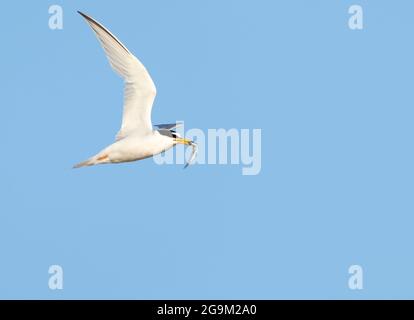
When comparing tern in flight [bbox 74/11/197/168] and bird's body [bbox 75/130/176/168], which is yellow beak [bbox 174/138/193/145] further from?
bird's body [bbox 75/130/176/168]

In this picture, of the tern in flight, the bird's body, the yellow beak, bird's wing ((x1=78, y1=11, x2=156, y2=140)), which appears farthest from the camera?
the yellow beak

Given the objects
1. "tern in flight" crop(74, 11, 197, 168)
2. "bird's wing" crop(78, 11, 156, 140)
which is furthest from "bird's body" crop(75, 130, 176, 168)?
"bird's wing" crop(78, 11, 156, 140)

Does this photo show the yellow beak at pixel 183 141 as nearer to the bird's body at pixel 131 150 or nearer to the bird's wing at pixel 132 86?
the bird's body at pixel 131 150

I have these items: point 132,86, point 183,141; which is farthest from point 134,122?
point 183,141

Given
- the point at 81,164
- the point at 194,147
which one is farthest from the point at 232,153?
Answer: the point at 81,164

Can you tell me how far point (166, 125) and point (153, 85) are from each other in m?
1.52

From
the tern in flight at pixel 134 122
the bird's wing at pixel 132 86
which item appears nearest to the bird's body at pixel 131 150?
the tern in flight at pixel 134 122

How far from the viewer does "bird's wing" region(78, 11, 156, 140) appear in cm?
2705

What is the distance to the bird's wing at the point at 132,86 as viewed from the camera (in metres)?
27.0

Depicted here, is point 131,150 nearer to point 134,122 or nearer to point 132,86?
point 134,122

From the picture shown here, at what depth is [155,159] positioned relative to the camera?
90.9ft
